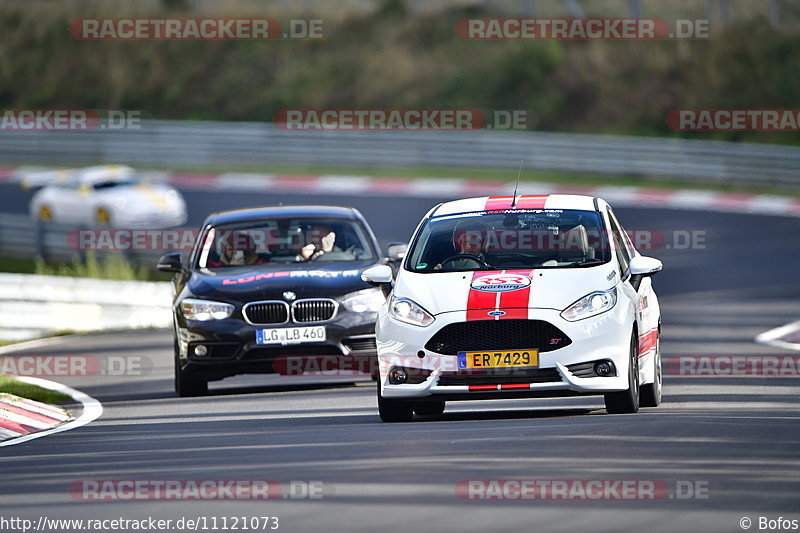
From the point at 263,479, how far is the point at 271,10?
43.3 metres

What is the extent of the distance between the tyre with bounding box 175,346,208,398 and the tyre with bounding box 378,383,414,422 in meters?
3.00

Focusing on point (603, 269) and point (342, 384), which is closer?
point (603, 269)

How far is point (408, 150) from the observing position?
3825 cm

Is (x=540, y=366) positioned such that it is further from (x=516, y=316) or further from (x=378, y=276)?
(x=378, y=276)

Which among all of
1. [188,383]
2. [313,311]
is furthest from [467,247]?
[188,383]

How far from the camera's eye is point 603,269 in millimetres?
11352

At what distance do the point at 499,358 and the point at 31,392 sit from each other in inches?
213

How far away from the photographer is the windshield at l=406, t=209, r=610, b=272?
37.9ft

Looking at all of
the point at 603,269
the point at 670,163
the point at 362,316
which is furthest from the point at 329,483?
the point at 670,163

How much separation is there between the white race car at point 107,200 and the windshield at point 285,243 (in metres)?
17.7

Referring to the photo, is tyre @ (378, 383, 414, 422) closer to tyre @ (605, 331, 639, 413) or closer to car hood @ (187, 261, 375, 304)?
tyre @ (605, 331, 639, 413)

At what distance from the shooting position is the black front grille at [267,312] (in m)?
13.8

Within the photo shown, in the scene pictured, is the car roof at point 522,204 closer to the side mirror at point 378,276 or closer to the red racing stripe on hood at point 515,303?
the side mirror at point 378,276

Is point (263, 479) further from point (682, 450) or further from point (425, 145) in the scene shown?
point (425, 145)
